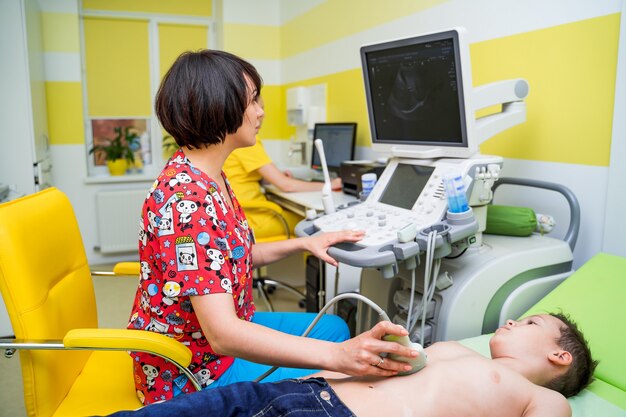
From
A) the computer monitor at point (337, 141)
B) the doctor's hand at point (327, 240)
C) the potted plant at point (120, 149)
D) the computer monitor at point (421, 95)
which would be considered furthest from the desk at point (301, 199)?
the potted plant at point (120, 149)

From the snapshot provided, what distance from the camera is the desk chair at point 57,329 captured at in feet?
3.82

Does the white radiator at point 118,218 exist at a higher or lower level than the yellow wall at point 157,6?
lower

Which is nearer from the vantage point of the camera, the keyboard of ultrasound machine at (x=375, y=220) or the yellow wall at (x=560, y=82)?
the keyboard of ultrasound machine at (x=375, y=220)

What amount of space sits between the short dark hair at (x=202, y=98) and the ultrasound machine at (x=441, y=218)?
0.49 meters

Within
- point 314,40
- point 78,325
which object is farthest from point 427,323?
point 314,40

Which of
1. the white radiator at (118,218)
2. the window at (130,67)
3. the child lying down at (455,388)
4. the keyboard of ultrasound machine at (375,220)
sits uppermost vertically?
the window at (130,67)

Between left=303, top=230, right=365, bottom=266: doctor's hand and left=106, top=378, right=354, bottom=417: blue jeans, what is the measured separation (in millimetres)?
484

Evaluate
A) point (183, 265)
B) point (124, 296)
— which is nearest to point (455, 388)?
point (183, 265)

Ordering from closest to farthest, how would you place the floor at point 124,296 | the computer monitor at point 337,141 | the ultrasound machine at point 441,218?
1. the ultrasound machine at point 441,218
2. the computer monitor at point 337,141
3. the floor at point 124,296

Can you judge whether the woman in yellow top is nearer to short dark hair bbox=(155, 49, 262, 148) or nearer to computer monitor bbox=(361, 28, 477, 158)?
computer monitor bbox=(361, 28, 477, 158)

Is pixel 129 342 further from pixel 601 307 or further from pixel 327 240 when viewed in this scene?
pixel 601 307

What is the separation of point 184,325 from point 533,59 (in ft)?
5.18

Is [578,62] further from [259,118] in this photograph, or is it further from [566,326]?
[259,118]

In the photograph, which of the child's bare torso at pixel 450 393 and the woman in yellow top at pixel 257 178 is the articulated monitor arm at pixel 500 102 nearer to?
the child's bare torso at pixel 450 393
